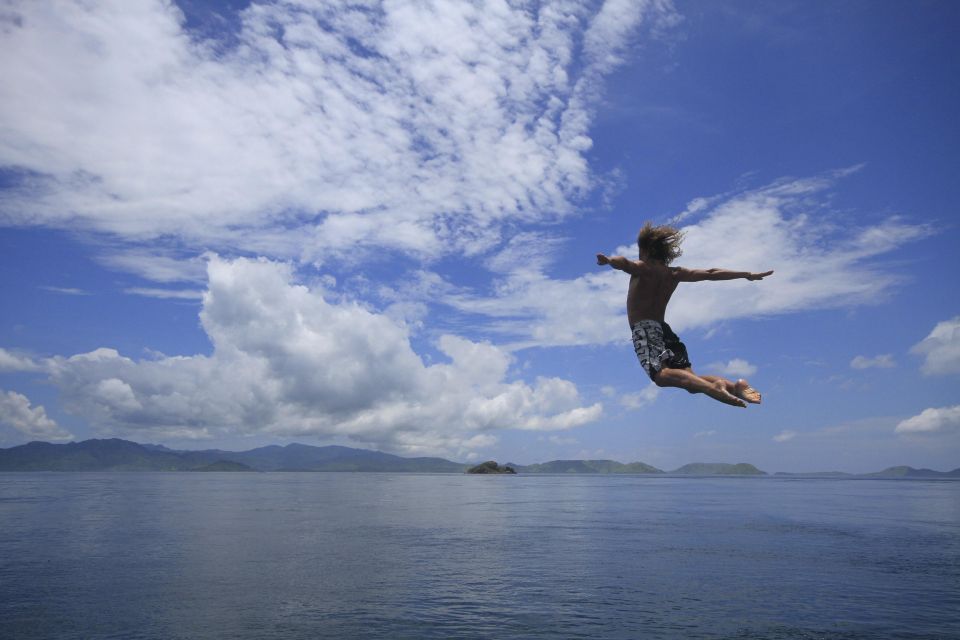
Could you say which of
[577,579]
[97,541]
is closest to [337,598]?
[577,579]

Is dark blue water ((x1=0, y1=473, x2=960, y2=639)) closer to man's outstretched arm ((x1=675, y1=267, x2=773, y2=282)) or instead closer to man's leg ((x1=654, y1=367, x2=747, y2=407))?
man's leg ((x1=654, y1=367, x2=747, y2=407))

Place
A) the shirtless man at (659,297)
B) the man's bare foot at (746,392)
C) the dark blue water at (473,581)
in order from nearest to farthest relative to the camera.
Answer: the man's bare foot at (746,392) < the shirtless man at (659,297) < the dark blue water at (473,581)

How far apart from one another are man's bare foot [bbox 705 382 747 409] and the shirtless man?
0.85 ft

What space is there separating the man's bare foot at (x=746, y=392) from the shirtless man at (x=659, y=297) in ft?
1.88

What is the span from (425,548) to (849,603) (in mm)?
23263

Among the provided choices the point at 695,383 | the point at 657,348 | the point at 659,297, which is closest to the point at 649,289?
the point at 659,297

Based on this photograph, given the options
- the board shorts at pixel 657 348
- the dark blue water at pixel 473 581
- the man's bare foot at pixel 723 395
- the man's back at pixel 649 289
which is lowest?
the dark blue water at pixel 473 581

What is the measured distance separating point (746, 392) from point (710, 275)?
6.48 ft

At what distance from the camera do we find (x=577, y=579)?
29.5m

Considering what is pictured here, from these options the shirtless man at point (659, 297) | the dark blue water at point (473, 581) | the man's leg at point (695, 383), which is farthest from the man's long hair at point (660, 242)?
the dark blue water at point (473, 581)

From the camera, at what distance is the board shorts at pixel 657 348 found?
30.8ft

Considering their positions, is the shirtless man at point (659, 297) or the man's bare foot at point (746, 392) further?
the shirtless man at point (659, 297)

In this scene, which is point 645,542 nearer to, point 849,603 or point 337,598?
point 849,603

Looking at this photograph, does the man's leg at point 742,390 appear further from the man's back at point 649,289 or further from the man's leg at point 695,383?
the man's back at point 649,289
